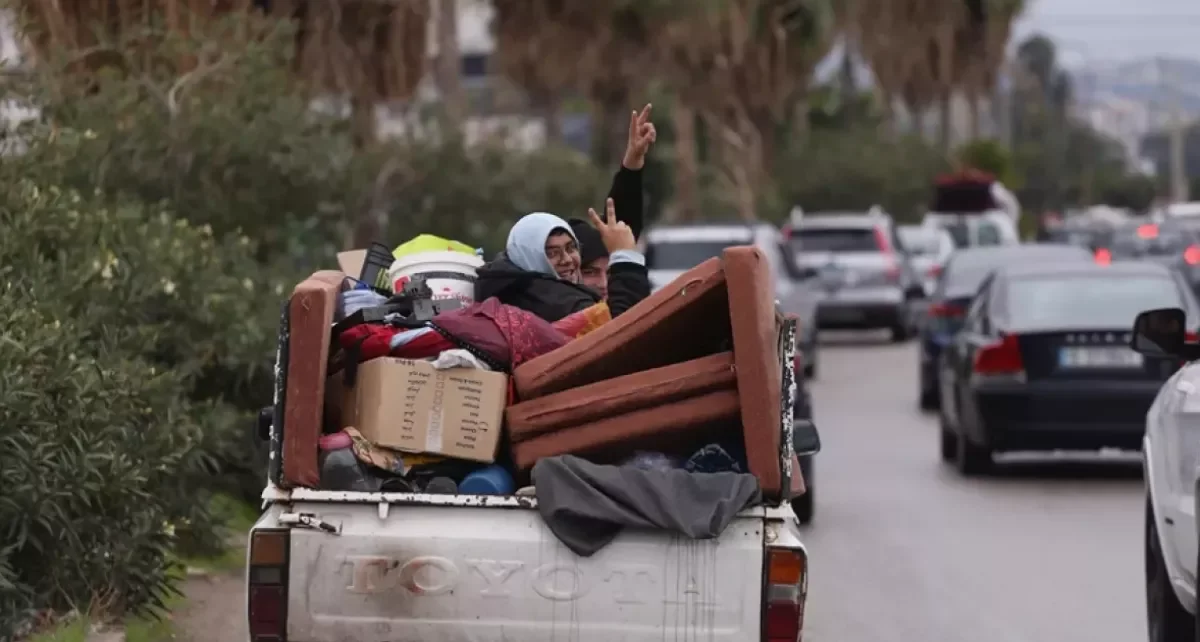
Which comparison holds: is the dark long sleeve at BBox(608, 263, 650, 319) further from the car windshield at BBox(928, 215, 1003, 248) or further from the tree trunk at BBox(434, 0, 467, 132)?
the car windshield at BBox(928, 215, 1003, 248)

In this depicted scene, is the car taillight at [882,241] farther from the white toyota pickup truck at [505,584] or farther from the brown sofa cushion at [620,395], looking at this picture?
the white toyota pickup truck at [505,584]

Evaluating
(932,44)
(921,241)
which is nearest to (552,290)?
(921,241)

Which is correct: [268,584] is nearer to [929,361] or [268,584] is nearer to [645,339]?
[645,339]

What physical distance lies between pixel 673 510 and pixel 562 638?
459 mm

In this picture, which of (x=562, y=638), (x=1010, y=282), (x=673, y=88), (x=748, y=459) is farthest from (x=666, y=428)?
(x=673, y=88)

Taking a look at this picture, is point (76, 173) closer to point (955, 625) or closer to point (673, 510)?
point (955, 625)

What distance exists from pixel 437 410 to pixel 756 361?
3.32 feet

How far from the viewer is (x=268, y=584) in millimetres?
6297

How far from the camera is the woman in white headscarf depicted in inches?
315

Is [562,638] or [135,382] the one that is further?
[135,382]

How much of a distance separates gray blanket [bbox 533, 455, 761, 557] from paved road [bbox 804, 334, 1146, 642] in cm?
353

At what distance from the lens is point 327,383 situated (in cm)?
712

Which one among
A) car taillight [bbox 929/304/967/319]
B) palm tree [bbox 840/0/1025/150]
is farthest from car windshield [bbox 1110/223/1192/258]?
car taillight [bbox 929/304/967/319]

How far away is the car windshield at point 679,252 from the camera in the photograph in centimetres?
2372
